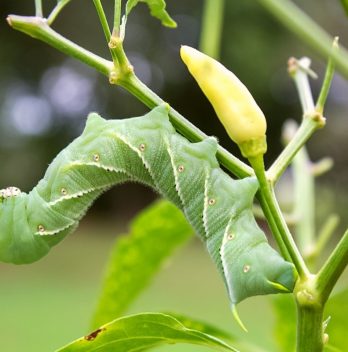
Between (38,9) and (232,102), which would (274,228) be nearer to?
(232,102)

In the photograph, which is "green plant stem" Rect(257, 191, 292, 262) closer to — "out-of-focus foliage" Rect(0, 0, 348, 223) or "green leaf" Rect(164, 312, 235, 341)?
"green leaf" Rect(164, 312, 235, 341)

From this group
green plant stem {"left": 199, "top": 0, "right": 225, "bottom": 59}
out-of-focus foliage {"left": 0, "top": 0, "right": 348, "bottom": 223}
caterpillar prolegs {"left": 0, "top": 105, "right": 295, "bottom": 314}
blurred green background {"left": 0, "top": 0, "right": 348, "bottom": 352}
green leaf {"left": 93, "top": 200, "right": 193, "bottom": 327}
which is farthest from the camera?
out-of-focus foliage {"left": 0, "top": 0, "right": 348, "bottom": 223}

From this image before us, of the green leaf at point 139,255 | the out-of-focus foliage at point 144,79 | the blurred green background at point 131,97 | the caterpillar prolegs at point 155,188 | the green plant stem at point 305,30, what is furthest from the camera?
the out-of-focus foliage at point 144,79

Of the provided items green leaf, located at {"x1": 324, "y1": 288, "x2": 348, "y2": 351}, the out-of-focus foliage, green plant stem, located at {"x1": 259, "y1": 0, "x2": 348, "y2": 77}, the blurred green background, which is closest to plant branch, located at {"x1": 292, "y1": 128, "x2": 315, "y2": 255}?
green leaf, located at {"x1": 324, "y1": 288, "x2": 348, "y2": 351}

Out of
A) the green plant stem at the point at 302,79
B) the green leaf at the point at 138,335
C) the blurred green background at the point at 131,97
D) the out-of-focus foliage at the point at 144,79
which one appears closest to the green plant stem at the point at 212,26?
the green plant stem at the point at 302,79

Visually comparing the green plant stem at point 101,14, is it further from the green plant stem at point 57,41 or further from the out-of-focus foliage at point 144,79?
the out-of-focus foliage at point 144,79

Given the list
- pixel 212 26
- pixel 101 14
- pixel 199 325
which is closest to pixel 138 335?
pixel 199 325
